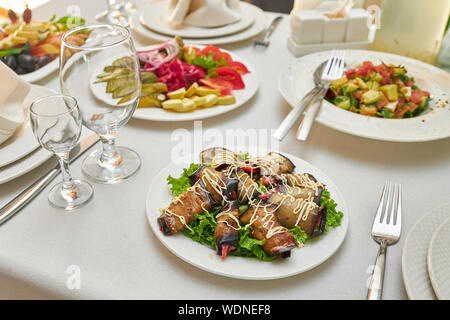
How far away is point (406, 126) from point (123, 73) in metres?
0.70

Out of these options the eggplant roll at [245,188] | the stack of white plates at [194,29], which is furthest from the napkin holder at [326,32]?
the eggplant roll at [245,188]

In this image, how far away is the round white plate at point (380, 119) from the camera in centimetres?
103

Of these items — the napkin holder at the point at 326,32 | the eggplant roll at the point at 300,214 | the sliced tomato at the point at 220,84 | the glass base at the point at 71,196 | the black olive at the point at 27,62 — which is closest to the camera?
the eggplant roll at the point at 300,214

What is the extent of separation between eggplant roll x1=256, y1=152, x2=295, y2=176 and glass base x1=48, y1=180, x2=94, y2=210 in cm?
37

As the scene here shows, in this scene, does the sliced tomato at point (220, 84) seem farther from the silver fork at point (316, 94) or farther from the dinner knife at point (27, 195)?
the dinner knife at point (27, 195)

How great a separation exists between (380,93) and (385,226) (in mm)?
488

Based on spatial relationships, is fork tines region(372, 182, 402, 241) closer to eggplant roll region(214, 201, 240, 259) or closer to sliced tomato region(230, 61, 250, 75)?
eggplant roll region(214, 201, 240, 259)

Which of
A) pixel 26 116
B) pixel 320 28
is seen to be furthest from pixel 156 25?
pixel 26 116

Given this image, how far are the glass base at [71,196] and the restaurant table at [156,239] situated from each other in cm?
1

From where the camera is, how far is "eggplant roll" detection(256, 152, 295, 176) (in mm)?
875

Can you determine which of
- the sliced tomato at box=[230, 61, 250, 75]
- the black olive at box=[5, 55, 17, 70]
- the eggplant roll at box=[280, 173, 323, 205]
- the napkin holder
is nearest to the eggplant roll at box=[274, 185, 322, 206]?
the eggplant roll at box=[280, 173, 323, 205]

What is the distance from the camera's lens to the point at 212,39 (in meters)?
1.62

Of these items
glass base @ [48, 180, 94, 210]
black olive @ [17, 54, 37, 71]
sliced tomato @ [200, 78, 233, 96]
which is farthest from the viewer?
black olive @ [17, 54, 37, 71]
